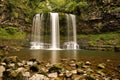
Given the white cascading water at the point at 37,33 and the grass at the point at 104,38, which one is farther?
the white cascading water at the point at 37,33

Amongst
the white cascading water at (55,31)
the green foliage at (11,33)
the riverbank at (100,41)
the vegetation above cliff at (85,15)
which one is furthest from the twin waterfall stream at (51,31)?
the green foliage at (11,33)

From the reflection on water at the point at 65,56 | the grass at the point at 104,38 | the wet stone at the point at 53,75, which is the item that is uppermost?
the grass at the point at 104,38

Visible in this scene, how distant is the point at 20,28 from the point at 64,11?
9687 mm

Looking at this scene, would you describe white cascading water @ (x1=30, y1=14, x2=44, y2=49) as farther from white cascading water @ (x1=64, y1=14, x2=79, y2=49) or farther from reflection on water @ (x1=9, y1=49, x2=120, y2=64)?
reflection on water @ (x1=9, y1=49, x2=120, y2=64)

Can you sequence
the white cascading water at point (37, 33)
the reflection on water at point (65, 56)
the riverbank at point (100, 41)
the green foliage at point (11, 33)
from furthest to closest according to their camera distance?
1. the white cascading water at point (37, 33)
2. the green foliage at point (11, 33)
3. the riverbank at point (100, 41)
4. the reflection on water at point (65, 56)

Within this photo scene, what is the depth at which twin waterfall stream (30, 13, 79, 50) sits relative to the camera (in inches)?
1289

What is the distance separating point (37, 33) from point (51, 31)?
257 cm

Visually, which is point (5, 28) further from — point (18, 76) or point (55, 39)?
point (18, 76)

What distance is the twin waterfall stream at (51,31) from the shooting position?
107ft

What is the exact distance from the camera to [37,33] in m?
34.0

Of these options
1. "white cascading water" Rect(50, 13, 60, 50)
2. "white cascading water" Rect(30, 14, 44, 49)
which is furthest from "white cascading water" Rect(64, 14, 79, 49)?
"white cascading water" Rect(30, 14, 44, 49)

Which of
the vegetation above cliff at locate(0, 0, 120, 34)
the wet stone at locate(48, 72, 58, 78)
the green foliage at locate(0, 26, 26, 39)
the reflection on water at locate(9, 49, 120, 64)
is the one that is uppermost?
the vegetation above cliff at locate(0, 0, 120, 34)

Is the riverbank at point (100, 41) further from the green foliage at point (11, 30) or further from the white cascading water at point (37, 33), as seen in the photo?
the green foliage at point (11, 30)

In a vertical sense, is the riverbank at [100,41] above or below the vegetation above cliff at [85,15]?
below
